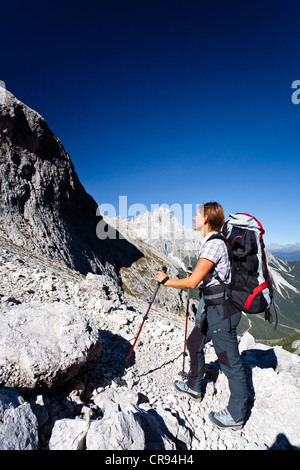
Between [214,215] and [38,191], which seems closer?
[214,215]

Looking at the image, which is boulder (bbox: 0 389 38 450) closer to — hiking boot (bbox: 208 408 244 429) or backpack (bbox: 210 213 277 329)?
hiking boot (bbox: 208 408 244 429)

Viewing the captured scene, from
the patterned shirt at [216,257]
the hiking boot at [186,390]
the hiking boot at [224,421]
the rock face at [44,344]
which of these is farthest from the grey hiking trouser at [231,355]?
the rock face at [44,344]

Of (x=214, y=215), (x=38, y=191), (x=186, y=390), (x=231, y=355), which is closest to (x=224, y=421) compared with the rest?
(x=186, y=390)

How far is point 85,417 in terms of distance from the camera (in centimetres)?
441

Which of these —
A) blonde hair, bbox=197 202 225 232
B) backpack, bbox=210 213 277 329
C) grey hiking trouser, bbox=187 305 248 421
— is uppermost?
blonde hair, bbox=197 202 225 232

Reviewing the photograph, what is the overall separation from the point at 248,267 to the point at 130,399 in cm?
389

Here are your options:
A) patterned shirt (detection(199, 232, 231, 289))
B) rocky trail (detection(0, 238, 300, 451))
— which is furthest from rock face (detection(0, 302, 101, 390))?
Answer: patterned shirt (detection(199, 232, 231, 289))

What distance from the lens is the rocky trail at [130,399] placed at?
3.35m

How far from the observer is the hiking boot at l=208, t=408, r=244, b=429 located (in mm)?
5066

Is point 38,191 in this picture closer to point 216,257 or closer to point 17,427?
point 216,257

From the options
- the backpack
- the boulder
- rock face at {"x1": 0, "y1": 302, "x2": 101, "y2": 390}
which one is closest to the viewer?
the boulder

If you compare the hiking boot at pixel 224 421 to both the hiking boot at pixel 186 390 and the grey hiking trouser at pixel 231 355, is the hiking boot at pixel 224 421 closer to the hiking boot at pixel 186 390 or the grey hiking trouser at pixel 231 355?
the grey hiking trouser at pixel 231 355

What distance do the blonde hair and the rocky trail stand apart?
4118 mm

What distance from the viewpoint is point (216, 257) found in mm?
4871
